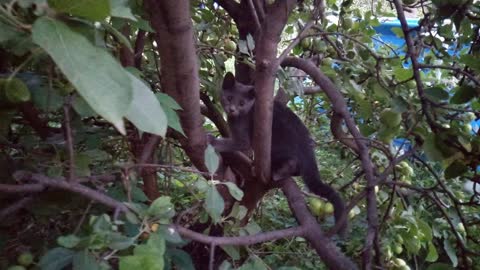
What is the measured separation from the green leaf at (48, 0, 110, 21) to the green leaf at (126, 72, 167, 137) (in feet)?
0.34

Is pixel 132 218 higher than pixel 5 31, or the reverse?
pixel 5 31

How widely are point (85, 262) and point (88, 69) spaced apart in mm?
405

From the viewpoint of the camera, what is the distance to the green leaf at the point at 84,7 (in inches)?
22.0

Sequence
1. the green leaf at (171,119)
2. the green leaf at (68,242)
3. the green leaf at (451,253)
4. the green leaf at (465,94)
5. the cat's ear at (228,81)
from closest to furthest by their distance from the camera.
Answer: the green leaf at (68,242), the green leaf at (171,119), the green leaf at (465,94), the green leaf at (451,253), the cat's ear at (228,81)

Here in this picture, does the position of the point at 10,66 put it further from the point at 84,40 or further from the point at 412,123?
the point at 412,123

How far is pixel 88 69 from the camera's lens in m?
0.50

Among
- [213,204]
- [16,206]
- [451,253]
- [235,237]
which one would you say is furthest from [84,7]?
[451,253]

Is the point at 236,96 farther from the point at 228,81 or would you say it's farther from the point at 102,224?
the point at 102,224

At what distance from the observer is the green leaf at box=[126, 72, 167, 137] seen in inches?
25.5

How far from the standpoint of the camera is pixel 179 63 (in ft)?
4.54

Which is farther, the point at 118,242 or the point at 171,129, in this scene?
the point at 171,129

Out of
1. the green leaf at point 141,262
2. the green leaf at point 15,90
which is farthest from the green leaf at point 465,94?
the green leaf at point 15,90

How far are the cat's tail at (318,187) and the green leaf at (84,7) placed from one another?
1280 mm

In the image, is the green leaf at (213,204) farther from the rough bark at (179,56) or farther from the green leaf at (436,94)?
the green leaf at (436,94)
